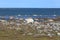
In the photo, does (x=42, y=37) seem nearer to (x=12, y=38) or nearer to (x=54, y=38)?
(x=54, y=38)

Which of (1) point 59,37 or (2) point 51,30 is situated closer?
(1) point 59,37

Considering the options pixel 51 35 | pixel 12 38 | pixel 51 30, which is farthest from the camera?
pixel 51 30

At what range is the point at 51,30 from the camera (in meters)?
9.12

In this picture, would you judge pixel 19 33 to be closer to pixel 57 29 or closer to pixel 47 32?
pixel 47 32

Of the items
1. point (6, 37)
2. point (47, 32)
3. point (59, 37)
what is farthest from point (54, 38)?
point (6, 37)

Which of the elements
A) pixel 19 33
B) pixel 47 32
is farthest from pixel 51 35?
pixel 19 33

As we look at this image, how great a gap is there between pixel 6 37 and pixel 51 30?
73.6 inches

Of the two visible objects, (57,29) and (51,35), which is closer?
(51,35)

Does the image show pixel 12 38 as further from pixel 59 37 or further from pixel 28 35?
pixel 59 37

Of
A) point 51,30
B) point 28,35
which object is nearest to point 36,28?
point 51,30

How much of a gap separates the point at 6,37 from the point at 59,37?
158 centimetres

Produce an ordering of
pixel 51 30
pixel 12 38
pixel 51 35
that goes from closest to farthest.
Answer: pixel 12 38
pixel 51 35
pixel 51 30

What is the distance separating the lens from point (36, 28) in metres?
9.36

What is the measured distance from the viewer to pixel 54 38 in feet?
26.2
